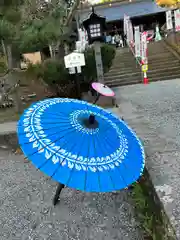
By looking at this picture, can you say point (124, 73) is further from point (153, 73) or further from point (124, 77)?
point (153, 73)

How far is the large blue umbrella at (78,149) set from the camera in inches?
82.5

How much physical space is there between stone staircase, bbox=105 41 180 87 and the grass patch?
27.0ft

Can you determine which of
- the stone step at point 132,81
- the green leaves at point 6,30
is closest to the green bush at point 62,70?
the stone step at point 132,81

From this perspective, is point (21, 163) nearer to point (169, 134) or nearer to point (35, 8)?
point (169, 134)

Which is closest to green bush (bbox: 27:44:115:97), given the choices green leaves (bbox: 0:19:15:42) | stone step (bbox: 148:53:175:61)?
green leaves (bbox: 0:19:15:42)

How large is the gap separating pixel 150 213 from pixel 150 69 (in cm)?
978

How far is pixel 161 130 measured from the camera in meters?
4.61

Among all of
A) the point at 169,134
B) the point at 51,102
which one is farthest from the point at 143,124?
the point at 51,102

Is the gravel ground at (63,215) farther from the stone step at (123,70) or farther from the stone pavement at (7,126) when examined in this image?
the stone step at (123,70)

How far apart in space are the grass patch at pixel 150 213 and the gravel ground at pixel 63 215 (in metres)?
Answer: 0.10

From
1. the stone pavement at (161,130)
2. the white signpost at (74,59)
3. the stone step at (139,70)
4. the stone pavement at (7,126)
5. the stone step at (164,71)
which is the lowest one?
the stone pavement at (7,126)

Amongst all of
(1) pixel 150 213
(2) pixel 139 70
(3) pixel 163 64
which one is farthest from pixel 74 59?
(3) pixel 163 64

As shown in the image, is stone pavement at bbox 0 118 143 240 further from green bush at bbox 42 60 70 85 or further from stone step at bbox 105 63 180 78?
stone step at bbox 105 63 180 78

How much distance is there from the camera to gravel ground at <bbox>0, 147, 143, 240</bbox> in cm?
268
